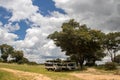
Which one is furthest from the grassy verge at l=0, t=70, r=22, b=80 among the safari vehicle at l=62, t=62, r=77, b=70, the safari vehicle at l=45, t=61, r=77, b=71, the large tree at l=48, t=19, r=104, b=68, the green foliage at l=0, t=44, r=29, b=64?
the green foliage at l=0, t=44, r=29, b=64

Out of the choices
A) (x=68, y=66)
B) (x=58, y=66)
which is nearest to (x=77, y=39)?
(x=68, y=66)

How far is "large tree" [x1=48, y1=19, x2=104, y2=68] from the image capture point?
57388 mm

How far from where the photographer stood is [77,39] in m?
57.5

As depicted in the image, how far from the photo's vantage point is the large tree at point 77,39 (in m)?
57.4

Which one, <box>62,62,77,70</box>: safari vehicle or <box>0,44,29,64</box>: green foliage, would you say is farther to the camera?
<box>0,44,29,64</box>: green foliage

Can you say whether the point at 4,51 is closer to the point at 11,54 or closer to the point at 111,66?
the point at 11,54

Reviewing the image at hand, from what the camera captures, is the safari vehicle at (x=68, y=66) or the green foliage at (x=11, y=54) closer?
the safari vehicle at (x=68, y=66)

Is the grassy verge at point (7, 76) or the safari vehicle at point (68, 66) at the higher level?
the safari vehicle at point (68, 66)

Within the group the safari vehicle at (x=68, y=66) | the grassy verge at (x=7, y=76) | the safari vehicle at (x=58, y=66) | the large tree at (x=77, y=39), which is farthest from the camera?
the large tree at (x=77, y=39)

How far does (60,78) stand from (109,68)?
23.9m

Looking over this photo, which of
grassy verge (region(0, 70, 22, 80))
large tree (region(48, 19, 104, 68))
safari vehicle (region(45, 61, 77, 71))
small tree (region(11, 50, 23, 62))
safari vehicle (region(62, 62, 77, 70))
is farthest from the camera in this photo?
small tree (region(11, 50, 23, 62))

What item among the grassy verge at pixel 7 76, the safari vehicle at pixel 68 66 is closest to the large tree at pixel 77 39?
the safari vehicle at pixel 68 66

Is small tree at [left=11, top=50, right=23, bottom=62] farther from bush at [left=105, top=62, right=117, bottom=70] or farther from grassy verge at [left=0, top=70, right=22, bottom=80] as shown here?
grassy verge at [left=0, top=70, right=22, bottom=80]

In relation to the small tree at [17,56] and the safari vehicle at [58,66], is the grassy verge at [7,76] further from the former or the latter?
the small tree at [17,56]
